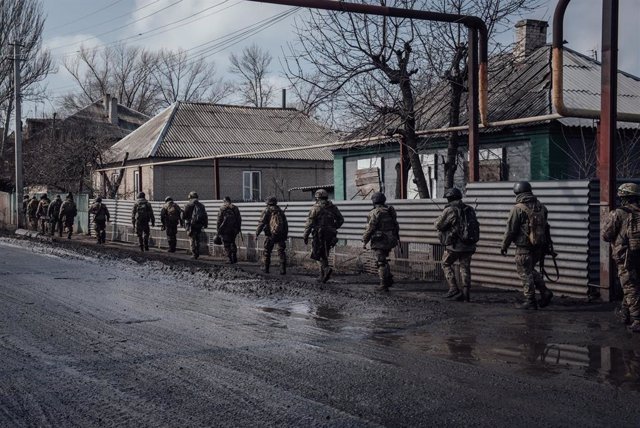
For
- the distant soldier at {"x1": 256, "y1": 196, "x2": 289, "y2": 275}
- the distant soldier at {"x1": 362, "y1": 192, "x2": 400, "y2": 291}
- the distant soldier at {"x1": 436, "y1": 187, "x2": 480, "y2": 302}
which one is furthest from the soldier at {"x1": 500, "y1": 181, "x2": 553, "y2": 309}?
the distant soldier at {"x1": 256, "y1": 196, "x2": 289, "y2": 275}

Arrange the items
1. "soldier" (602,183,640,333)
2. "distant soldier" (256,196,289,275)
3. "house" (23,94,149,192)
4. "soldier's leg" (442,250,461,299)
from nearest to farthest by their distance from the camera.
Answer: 1. "soldier" (602,183,640,333)
2. "soldier's leg" (442,250,461,299)
3. "distant soldier" (256,196,289,275)
4. "house" (23,94,149,192)

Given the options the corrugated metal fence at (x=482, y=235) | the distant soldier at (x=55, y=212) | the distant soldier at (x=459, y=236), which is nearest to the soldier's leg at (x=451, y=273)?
the distant soldier at (x=459, y=236)

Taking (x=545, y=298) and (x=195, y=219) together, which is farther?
(x=195, y=219)

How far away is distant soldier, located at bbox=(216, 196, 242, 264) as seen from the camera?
16.8m

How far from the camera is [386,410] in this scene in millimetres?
5074

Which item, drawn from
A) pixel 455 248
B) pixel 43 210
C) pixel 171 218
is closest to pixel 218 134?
pixel 43 210

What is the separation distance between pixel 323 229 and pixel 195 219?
6113 millimetres

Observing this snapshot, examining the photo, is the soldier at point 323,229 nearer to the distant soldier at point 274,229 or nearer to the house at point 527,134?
the distant soldier at point 274,229

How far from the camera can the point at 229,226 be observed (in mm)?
16812

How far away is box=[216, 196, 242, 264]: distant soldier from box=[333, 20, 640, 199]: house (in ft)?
10.5

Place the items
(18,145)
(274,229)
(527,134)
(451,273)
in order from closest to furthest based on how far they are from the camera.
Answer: (451,273) < (274,229) < (527,134) < (18,145)

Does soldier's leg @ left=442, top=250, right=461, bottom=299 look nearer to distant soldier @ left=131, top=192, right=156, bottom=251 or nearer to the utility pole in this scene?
distant soldier @ left=131, top=192, right=156, bottom=251

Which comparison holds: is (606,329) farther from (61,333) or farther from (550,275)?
(61,333)

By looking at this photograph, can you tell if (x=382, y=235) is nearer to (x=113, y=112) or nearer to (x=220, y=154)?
(x=220, y=154)
